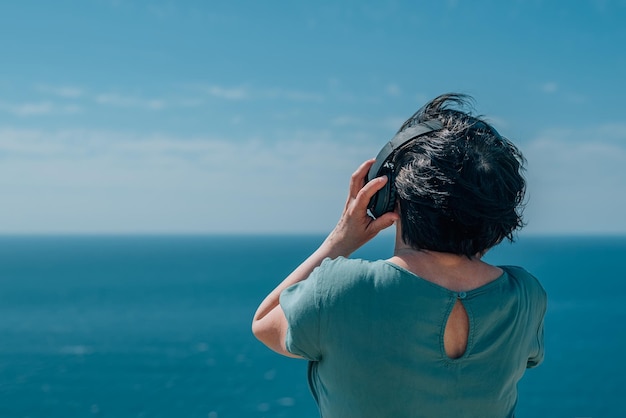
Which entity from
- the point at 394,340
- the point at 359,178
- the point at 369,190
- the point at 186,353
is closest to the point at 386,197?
the point at 369,190

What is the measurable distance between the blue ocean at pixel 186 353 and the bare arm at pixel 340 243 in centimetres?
2172

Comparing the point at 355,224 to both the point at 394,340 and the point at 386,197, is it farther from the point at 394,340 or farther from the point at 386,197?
the point at 394,340

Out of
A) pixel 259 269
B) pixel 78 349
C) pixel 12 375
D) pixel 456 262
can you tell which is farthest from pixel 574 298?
pixel 456 262

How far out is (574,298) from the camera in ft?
230

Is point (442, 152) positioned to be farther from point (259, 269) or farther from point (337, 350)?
point (259, 269)

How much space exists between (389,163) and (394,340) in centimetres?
33

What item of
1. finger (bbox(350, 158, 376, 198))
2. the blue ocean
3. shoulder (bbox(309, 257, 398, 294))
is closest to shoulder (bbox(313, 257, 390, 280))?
shoulder (bbox(309, 257, 398, 294))

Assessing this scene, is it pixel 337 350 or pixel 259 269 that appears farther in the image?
pixel 259 269

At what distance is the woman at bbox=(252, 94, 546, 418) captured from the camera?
1059 mm

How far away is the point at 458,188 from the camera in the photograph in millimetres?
1081

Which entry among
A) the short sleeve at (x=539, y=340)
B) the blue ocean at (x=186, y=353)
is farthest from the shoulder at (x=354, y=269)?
the blue ocean at (x=186, y=353)

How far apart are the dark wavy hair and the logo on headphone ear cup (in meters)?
0.02

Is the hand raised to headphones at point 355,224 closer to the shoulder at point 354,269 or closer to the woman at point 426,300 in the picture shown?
the woman at point 426,300

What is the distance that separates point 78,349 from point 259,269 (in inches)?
1762
